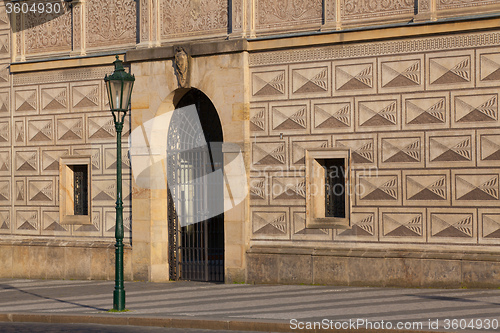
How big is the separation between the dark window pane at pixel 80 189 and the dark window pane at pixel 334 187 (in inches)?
248

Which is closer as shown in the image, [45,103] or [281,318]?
[281,318]

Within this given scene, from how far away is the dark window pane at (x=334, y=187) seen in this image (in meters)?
15.7

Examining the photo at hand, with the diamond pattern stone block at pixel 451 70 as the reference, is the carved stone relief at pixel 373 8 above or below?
above

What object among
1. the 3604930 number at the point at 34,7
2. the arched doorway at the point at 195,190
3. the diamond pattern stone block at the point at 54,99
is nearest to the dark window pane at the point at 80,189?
the diamond pattern stone block at the point at 54,99

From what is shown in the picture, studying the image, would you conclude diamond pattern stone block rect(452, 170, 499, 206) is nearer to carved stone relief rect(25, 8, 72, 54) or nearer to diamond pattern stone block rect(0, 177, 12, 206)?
carved stone relief rect(25, 8, 72, 54)

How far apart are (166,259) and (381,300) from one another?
625cm

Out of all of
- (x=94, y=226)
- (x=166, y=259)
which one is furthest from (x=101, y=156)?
(x=166, y=259)

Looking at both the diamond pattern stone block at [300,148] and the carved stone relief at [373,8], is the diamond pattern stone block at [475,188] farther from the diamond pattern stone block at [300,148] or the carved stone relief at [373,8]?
the carved stone relief at [373,8]

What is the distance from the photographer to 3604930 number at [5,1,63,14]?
19.0 meters

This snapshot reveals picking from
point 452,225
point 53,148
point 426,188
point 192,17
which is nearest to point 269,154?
point 426,188

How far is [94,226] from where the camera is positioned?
60.0 ft

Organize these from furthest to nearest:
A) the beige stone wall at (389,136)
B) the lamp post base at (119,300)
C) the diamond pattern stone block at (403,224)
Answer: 1. the diamond pattern stone block at (403,224)
2. the beige stone wall at (389,136)
3. the lamp post base at (119,300)

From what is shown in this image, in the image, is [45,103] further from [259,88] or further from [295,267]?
[295,267]

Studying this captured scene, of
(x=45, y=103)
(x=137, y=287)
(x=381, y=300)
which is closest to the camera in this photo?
(x=381, y=300)
